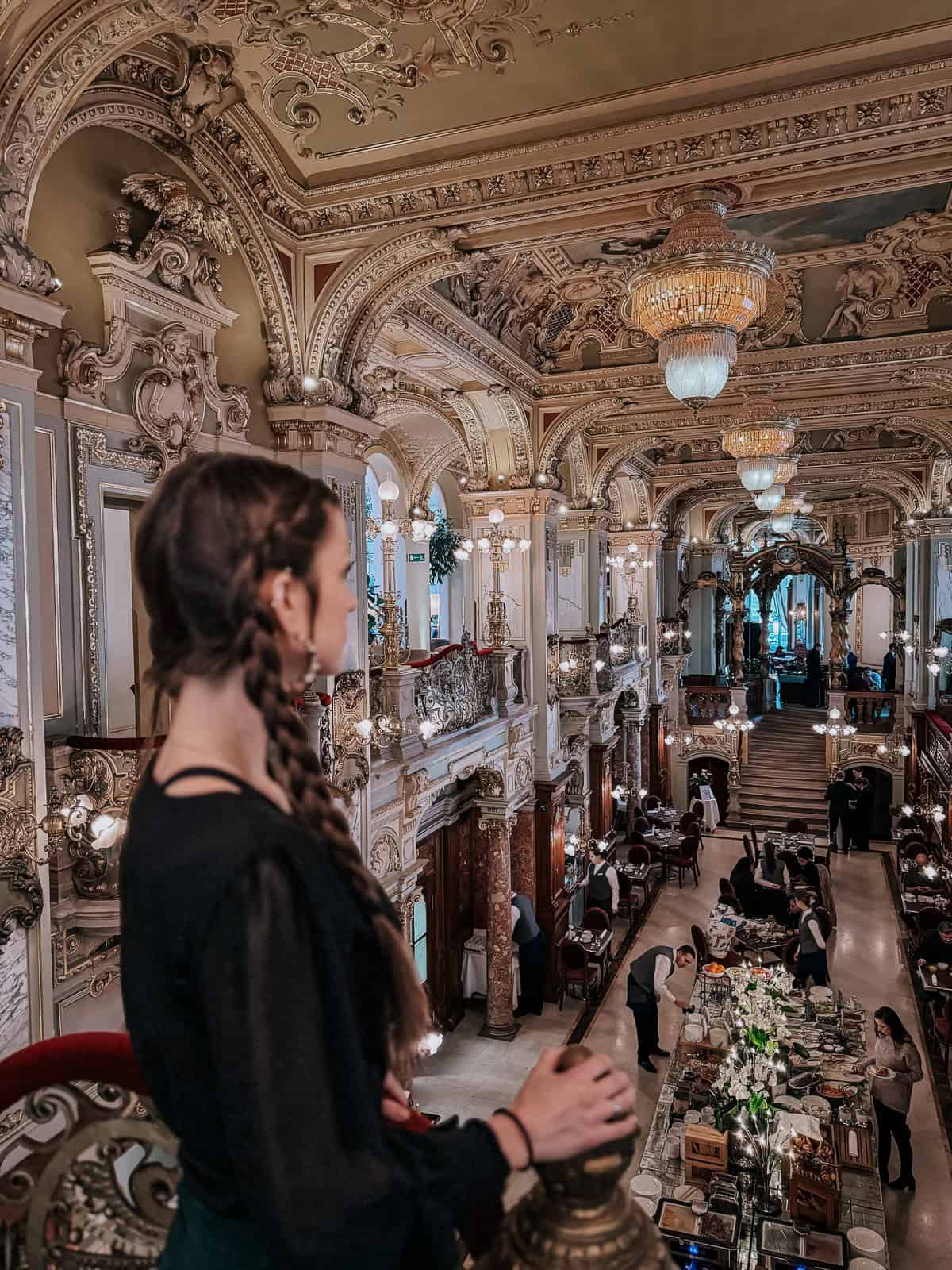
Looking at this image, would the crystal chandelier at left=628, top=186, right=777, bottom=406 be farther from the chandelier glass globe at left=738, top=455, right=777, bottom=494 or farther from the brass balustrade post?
the brass balustrade post

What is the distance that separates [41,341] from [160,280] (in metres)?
0.94

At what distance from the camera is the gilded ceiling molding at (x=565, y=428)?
10.5 metres

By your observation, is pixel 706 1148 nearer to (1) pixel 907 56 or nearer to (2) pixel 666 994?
(2) pixel 666 994

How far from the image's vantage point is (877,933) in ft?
43.8

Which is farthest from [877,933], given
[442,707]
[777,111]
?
[777,111]

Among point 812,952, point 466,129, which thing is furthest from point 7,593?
point 812,952

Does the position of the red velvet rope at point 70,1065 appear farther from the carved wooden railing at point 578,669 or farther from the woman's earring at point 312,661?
the carved wooden railing at point 578,669

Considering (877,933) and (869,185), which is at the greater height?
(869,185)

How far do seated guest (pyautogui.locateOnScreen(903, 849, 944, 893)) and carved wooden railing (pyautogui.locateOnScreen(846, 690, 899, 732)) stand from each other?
6153 mm

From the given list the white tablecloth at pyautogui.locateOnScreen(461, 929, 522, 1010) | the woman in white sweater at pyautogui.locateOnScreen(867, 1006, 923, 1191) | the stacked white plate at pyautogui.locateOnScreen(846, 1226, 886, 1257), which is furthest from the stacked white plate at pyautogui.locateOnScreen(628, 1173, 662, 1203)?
the white tablecloth at pyautogui.locateOnScreen(461, 929, 522, 1010)

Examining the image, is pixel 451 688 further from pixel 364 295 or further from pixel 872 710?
pixel 872 710

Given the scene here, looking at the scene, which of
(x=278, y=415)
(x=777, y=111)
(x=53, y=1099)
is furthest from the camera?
(x=278, y=415)

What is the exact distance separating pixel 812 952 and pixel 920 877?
183 inches

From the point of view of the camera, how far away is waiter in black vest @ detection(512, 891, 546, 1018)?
10867 millimetres
